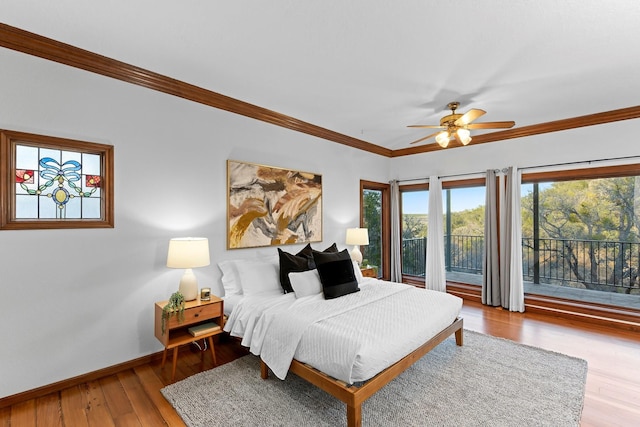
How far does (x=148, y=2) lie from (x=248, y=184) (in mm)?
2014

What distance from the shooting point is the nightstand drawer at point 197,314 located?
103 inches

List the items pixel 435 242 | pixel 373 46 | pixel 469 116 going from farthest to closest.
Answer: pixel 435 242 < pixel 469 116 < pixel 373 46

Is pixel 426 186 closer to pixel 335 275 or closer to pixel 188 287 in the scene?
pixel 335 275

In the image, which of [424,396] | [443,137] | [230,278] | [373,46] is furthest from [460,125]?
[230,278]

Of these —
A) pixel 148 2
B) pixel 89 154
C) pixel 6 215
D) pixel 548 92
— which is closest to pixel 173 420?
pixel 6 215

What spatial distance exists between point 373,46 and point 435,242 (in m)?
3.81

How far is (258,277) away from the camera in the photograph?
10.6ft

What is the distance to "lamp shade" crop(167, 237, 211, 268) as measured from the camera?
2695 millimetres

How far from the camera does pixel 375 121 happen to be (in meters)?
4.25

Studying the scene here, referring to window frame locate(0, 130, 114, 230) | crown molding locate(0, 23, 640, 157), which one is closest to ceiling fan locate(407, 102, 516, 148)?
crown molding locate(0, 23, 640, 157)

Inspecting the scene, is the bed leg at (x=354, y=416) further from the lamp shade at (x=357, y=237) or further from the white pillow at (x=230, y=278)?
the lamp shade at (x=357, y=237)

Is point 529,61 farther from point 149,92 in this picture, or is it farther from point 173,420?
point 173,420

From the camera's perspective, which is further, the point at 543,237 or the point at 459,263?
the point at 459,263

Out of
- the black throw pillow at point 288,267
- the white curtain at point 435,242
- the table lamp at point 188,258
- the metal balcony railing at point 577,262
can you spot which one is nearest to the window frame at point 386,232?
the white curtain at point 435,242
